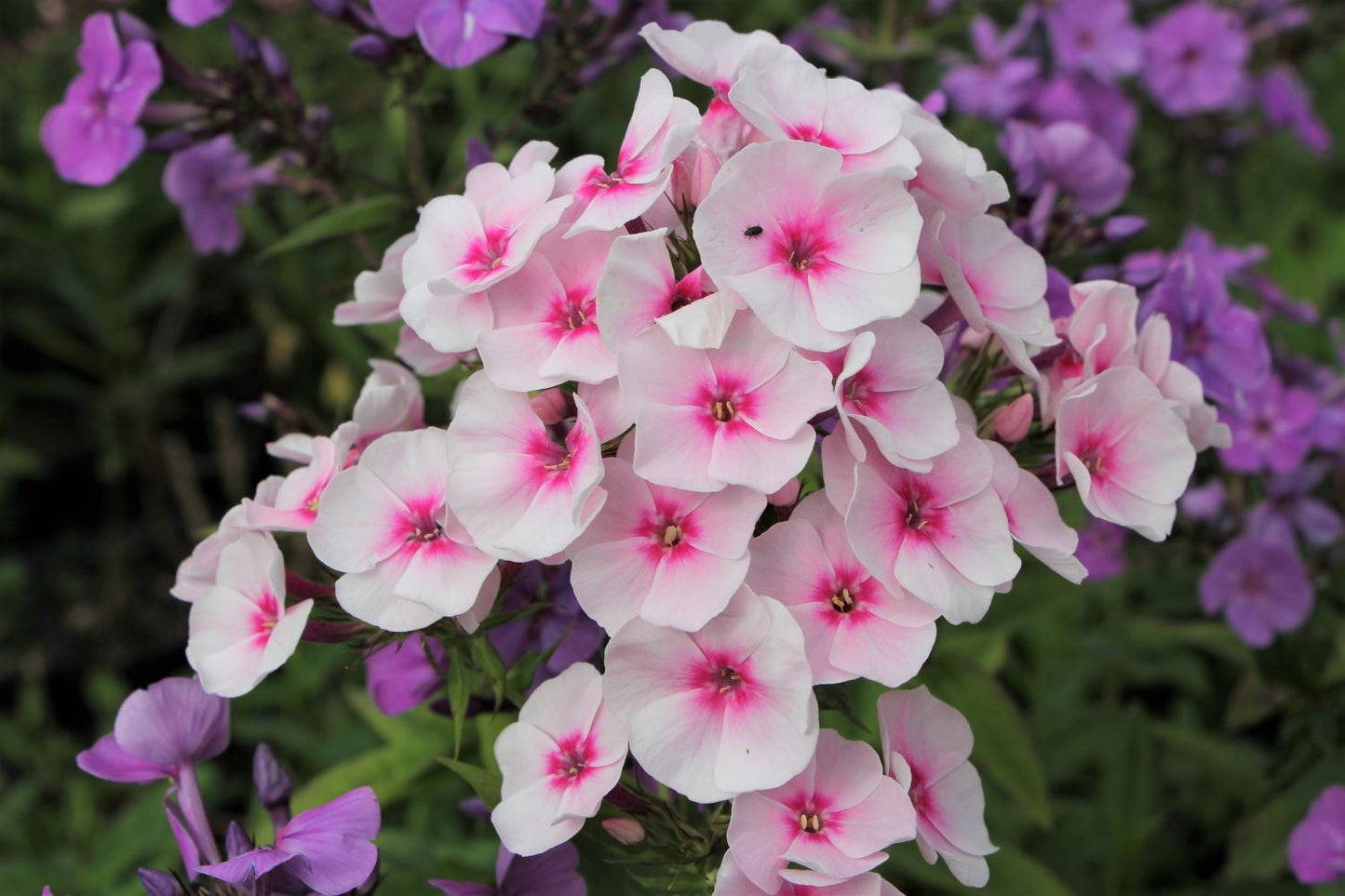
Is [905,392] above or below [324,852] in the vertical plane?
above

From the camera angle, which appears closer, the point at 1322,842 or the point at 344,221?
the point at 1322,842

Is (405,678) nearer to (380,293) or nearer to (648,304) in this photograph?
(380,293)

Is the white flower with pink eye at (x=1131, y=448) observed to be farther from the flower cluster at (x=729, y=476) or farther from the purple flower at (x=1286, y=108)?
the purple flower at (x=1286, y=108)

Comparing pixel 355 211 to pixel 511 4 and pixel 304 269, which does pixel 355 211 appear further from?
pixel 304 269

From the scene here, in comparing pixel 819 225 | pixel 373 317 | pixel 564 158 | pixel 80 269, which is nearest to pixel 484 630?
pixel 373 317

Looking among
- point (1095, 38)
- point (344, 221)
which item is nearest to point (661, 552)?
point (344, 221)

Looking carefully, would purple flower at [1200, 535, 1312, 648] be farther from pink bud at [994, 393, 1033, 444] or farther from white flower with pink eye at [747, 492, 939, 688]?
white flower with pink eye at [747, 492, 939, 688]
